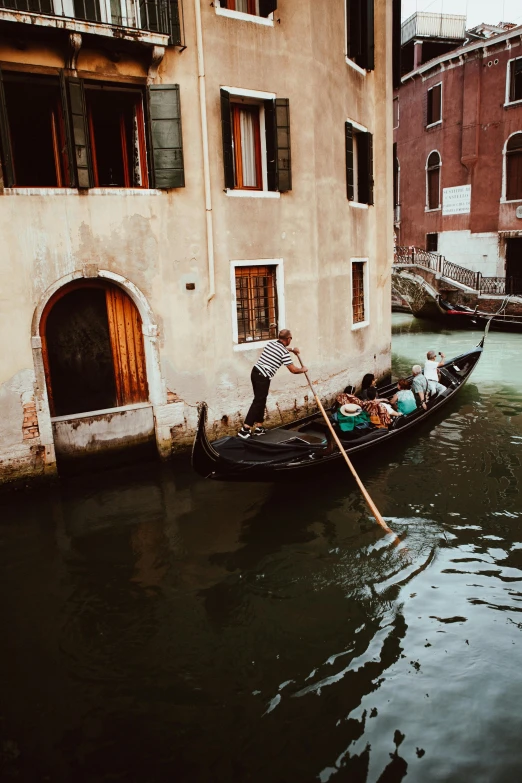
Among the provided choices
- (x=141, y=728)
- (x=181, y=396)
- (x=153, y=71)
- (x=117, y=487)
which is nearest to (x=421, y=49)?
(x=153, y=71)

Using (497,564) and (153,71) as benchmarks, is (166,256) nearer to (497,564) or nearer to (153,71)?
(153,71)

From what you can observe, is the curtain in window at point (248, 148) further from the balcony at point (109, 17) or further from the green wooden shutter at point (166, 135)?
the balcony at point (109, 17)

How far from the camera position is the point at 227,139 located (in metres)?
7.73

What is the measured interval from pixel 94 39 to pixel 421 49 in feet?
72.4

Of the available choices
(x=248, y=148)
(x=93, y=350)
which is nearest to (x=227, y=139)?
(x=248, y=148)

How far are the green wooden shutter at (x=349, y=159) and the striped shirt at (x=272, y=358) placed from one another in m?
3.79

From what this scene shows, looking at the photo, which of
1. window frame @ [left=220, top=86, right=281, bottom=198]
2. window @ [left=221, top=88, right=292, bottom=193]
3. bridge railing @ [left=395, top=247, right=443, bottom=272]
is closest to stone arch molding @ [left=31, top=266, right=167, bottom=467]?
window frame @ [left=220, top=86, right=281, bottom=198]

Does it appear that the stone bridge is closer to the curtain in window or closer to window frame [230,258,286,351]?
window frame [230,258,286,351]

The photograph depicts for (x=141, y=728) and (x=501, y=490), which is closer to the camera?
(x=141, y=728)

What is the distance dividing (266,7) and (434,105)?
17.3 m

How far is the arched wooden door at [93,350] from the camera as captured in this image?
301 inches

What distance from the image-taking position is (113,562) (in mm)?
5613

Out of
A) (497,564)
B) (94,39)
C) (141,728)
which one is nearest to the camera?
(141,728)

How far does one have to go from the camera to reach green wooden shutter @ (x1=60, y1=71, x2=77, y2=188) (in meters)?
6.71
